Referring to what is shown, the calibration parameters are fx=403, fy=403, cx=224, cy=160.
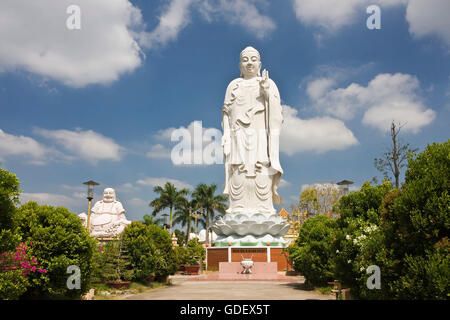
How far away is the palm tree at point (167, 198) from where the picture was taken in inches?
1473

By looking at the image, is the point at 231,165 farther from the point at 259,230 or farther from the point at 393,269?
the point at 393,269

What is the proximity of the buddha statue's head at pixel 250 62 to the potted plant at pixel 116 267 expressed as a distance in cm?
1417

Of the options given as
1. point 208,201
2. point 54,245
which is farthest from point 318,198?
point 54,245

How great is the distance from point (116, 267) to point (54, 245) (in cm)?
405

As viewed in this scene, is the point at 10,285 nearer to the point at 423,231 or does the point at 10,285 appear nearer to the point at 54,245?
the point at 54,245

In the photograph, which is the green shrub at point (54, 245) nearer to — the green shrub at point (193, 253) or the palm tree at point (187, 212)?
the green shrub at point (193, 253)

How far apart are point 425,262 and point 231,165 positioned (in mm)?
17856

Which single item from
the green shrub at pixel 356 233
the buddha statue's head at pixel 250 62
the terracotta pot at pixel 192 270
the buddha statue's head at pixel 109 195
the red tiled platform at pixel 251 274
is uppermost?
the buddha statue's head at pixel 250 62

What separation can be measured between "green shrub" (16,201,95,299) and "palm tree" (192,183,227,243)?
2914 cm

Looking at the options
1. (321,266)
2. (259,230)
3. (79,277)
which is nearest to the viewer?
(79,277)

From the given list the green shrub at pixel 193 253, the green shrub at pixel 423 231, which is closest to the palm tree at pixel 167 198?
the green shrub at pixel 193 253

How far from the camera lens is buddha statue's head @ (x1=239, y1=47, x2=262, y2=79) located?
896 inches
